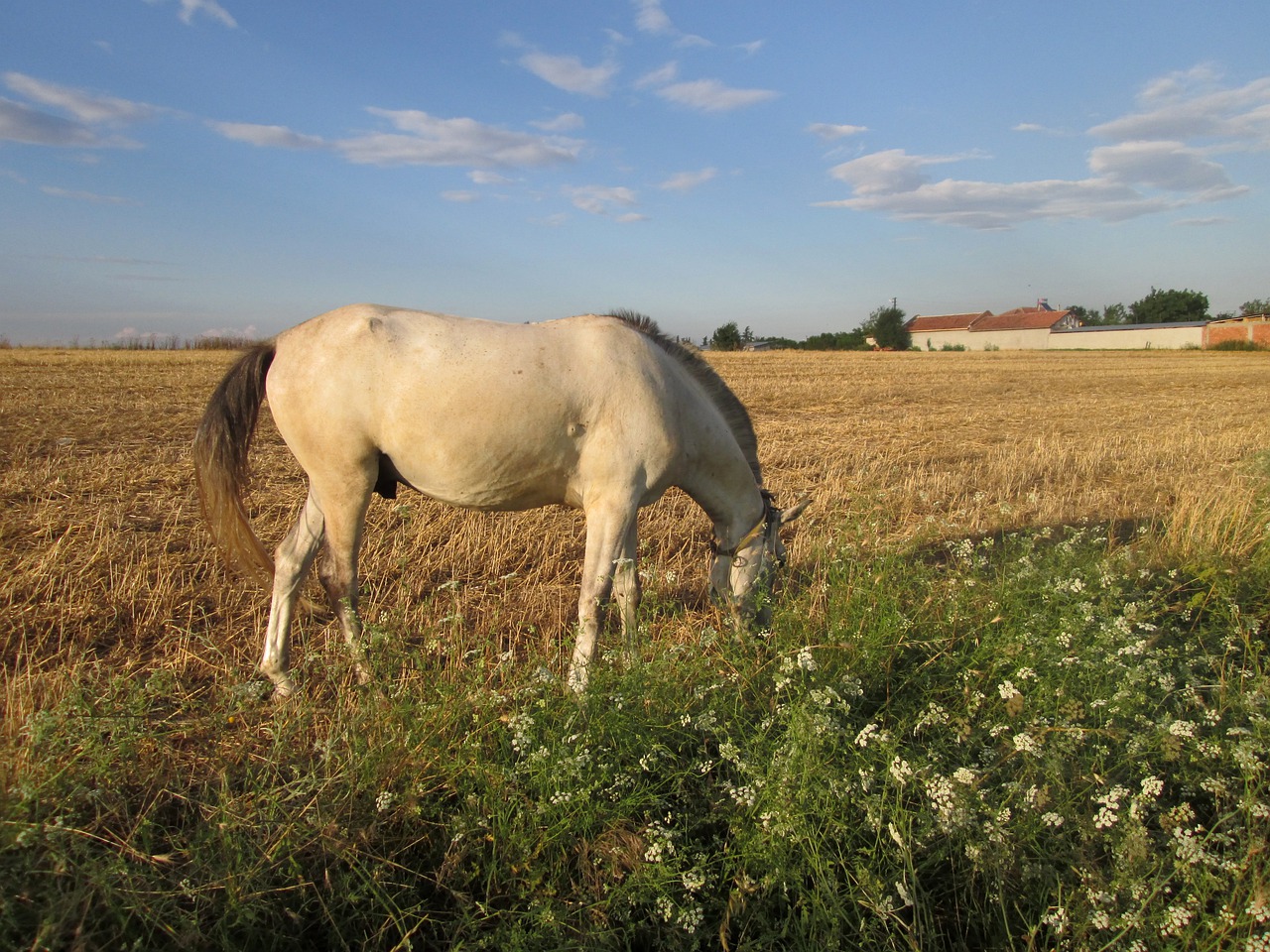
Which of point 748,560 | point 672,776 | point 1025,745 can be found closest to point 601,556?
point 748,560

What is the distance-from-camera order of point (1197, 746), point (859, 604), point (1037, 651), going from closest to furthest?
1. point (1197, 746)
2. point (1037, 651)
3. point (859, 604)

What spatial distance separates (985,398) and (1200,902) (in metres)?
18.8

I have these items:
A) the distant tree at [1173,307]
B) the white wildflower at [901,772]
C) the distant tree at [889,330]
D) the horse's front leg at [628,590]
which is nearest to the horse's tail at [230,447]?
the horse's front leg at [628,590]

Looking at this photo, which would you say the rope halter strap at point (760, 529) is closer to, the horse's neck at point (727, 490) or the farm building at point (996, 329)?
the horse's neck at point (727, 490)

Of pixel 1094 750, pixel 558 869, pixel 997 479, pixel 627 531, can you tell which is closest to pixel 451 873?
pixel 558 869

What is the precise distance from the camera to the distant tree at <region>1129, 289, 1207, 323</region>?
308 feet

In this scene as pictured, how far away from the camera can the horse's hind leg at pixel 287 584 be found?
4012 mm

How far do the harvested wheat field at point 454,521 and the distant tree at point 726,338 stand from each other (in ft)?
130

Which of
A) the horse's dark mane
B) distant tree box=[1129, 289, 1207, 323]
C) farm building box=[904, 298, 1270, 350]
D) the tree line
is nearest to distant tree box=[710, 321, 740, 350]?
the tree line

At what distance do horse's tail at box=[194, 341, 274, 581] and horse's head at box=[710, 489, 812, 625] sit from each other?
9.11 ft

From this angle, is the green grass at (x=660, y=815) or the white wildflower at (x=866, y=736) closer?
the green grass at (x=660, y=815)

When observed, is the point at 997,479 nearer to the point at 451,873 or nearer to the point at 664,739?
the point at 664,739

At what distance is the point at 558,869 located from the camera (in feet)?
8.11

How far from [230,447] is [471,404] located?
4.85 ft
